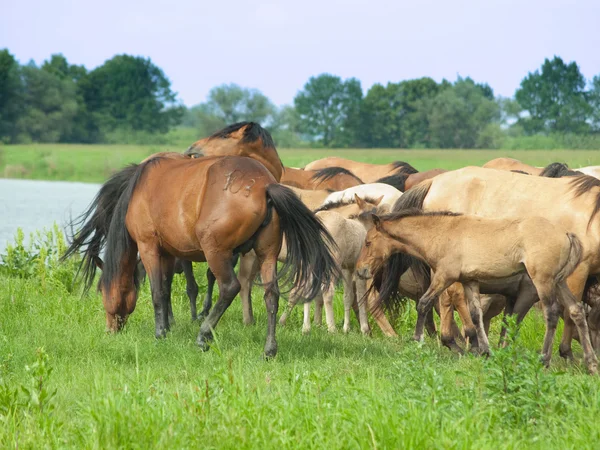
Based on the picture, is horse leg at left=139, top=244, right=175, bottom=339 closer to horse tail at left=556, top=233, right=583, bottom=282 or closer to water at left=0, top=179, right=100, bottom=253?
horse tail at left=556, top=233, right=583, bottom=282

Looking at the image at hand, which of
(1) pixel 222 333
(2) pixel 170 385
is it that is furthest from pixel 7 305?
(2) pixel 170 385

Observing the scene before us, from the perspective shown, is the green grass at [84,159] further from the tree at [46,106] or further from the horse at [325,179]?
the horse at [325,179]

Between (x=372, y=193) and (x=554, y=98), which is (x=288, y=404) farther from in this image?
(x=554, y=98)

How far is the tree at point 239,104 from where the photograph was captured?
7850cm

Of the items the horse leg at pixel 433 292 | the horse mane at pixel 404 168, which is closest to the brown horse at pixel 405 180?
the horse mane at pixel 404 168

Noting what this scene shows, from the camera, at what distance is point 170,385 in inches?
243

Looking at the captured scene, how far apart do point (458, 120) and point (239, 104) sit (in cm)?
1966

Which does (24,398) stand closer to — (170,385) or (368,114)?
(170,385)

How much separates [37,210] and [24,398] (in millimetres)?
27376

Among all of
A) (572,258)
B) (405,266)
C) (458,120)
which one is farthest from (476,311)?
(458,120)

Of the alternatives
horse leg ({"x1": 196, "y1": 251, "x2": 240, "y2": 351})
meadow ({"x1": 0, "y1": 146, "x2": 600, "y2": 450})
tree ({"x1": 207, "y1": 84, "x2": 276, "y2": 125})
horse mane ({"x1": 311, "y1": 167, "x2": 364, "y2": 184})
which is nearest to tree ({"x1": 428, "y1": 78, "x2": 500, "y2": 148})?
tree ({"x1": 207, "y1": 84, "x2": 276, "y2": 125})

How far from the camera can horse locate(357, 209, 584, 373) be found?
7391 mm

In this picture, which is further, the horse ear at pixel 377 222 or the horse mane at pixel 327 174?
the horse mane at pixel 327 174

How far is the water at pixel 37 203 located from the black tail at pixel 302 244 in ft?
37.8
